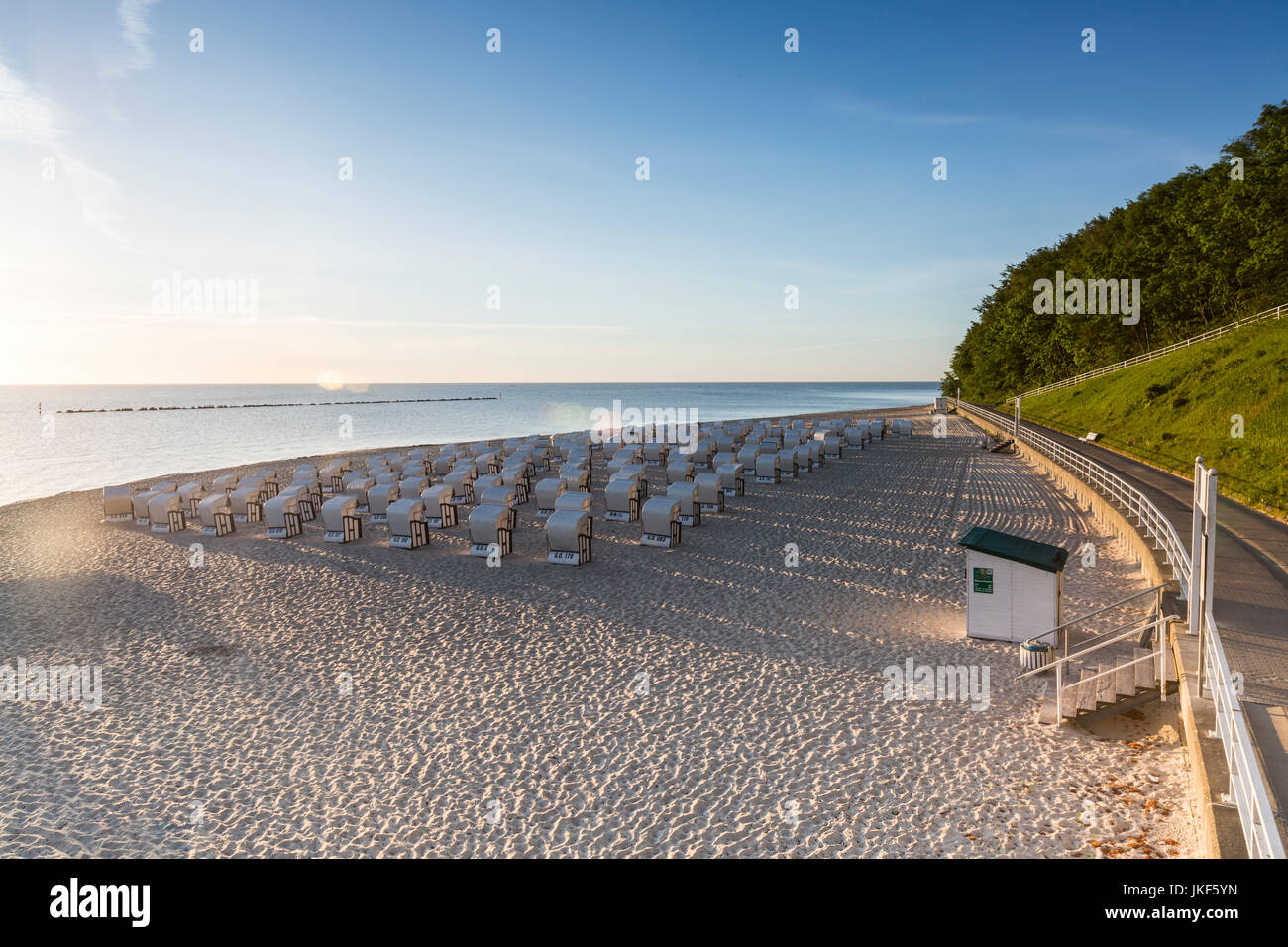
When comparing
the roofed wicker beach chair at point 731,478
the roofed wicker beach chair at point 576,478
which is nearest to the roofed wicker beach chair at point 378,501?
the roofed wicker beach chair at point 576,478

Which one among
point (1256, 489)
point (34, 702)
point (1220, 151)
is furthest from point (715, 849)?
point (1220, 151)

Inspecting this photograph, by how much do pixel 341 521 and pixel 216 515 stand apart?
4174 millimetres

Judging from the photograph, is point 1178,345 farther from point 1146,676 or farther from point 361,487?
point 361,487

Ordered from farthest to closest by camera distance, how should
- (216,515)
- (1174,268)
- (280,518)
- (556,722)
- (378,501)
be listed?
(1174,268), (378,501), (216,515), (280,518), (556,722)

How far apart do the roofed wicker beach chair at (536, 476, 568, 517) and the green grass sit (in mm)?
17636

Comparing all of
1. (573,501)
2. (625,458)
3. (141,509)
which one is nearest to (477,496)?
(625,458)

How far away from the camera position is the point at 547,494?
2181 cm

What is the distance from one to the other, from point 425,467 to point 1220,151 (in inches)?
2464

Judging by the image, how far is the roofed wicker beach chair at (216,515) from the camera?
20688mm

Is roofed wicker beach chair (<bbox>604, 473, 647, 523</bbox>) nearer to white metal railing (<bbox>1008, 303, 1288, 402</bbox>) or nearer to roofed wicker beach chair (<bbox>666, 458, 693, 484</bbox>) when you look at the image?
roofed wicker beach chair (<bbox>666, 458, 693, 484</bbox>)
